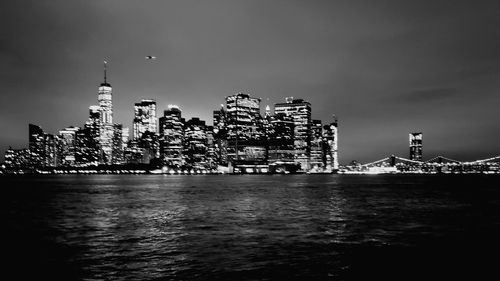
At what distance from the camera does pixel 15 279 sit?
19.3 meters

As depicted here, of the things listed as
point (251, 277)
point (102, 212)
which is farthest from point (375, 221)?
point (102, 212)

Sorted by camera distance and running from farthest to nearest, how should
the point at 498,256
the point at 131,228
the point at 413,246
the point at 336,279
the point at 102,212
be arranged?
the point at 102,212
the point at 131,228
the point at 413,246
the point at 498,256
the point at 336,279

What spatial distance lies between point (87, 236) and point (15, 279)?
12.7m

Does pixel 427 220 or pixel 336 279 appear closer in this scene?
pixel 336 279

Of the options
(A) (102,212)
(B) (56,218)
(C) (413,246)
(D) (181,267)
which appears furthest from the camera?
(A) (102,212)

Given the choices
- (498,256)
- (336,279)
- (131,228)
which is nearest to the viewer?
(336,279)

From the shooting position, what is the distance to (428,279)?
63.7 ft

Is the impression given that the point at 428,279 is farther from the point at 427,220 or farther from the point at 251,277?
the point at 427,220

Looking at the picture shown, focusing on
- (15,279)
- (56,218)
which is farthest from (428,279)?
(56,218)

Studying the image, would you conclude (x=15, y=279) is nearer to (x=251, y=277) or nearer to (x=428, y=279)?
(x=251, y=277)

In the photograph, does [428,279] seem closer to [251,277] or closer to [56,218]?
[251,277]

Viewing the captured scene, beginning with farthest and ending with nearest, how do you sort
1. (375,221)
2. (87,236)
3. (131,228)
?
(375,221) → (131,228) → (87,236)

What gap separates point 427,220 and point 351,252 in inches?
780

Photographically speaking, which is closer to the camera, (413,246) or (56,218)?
(413,246)
